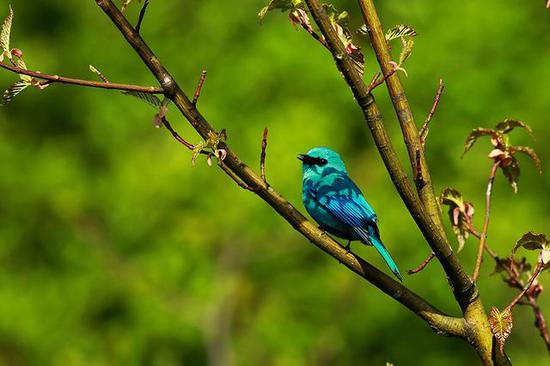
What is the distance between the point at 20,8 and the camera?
12.8 metres

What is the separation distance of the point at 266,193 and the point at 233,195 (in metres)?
7.81

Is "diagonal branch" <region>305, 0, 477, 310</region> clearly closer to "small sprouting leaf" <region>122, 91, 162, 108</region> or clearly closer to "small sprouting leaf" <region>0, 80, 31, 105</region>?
"small sprouting leaf" <region>122, 91, 162, 108</region>

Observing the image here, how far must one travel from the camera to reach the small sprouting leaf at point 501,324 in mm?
2051

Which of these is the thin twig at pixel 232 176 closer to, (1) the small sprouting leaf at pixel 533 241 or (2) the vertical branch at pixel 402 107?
(2) the vertical branch at pixel 402 107

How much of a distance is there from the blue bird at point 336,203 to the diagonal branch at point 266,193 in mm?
1860

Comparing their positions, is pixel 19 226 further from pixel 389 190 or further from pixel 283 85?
pixel 389 190

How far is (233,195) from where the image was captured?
994 centimetres

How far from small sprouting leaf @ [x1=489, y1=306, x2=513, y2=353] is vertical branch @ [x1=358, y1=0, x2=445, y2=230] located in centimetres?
24

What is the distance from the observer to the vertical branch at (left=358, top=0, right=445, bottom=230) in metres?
2.12

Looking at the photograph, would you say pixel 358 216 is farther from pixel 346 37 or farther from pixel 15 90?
pixel 15 90

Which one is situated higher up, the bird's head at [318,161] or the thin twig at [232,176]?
the bird's head at [318,161]

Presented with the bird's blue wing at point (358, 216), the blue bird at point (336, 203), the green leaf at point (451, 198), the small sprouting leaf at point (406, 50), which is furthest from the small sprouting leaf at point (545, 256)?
the bird's blue wing at point (358, 216)

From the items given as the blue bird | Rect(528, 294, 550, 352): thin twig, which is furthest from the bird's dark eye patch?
Rect(528, 294, 550, 352): thin twig

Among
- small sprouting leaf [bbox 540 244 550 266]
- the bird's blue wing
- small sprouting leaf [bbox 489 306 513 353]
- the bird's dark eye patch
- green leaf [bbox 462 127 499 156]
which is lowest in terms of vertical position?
small sprouting leaf [bbox 489 306 513 353]
